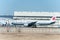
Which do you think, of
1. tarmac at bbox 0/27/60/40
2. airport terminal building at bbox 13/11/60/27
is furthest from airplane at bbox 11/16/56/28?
tarmac at bbox 0/27/60/40

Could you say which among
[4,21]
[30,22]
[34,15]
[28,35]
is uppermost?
[34,15]

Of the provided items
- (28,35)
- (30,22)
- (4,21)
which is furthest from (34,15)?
(28,35)

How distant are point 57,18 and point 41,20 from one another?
333cm

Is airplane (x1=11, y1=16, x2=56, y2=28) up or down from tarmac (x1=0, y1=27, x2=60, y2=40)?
down

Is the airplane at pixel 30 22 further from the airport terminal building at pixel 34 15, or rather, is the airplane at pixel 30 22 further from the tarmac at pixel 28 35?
the tarmac at pixel 28 35

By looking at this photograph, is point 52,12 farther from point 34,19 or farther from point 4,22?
point 4,22

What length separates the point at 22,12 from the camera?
3269 cm

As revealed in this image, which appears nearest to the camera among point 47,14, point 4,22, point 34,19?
point 4,22

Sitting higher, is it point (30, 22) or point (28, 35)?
point (28, 35)

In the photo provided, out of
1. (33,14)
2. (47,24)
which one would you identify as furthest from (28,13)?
(47,24)

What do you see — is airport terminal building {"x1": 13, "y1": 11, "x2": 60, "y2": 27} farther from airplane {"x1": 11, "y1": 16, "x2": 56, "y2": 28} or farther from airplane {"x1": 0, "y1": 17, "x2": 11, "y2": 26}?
airplane {"x1": 0, "y1": 17, "x2": 11, "y2": 26}

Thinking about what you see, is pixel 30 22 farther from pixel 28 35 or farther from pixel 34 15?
pixel 28 35

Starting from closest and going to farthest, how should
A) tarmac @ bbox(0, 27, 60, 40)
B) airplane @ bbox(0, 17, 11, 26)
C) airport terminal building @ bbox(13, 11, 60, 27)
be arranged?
1. tarmac @ bbox(0, 27, 60, 40)
2. airplane @ bbox(0, 17, 11, 26)
3. airport terminal building @ bbox(13, 11, 60, 27)

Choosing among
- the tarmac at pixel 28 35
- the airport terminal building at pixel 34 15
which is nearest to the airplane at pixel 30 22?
the airport terminal building at pixel 34 15
